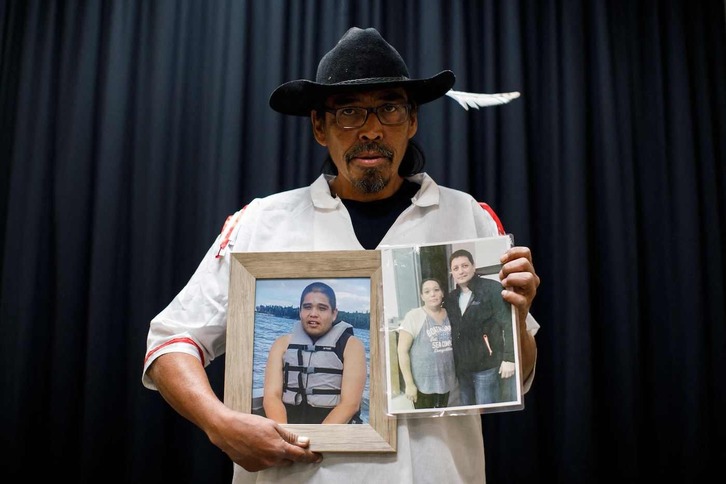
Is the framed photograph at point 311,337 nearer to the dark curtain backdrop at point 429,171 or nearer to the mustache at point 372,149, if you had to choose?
the mustache at point 372,149

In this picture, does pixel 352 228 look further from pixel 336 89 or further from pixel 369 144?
pixel 336 89

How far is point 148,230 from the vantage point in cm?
199

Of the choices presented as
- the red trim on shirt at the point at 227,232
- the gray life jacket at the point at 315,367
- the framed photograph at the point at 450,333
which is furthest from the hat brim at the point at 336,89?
the gray life jacket at the point at 315,367

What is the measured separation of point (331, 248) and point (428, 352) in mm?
326

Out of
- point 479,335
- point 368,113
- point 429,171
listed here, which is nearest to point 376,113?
point 368,113

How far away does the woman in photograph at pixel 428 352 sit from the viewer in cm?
105

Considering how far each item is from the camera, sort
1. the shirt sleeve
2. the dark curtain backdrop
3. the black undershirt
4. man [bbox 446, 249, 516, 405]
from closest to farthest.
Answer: man [bbox 446, 249, 516, 405] → the shirt sleeve → the black undershirt → the dark curtain backdrop

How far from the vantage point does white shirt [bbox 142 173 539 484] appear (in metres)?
1.11

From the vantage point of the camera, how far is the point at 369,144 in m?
1.30

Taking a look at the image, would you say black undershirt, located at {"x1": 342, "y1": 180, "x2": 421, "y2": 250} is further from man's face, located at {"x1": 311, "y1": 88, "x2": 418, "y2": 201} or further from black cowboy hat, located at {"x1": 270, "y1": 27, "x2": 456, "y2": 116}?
black cowboy hat, located at {"x1": 270, "y1": 27, "x2": 456, "y2": 116}

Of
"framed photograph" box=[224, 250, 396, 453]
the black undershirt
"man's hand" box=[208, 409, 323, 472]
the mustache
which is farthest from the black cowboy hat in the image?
"man's hand" box=[208, 409, 323, 472]
